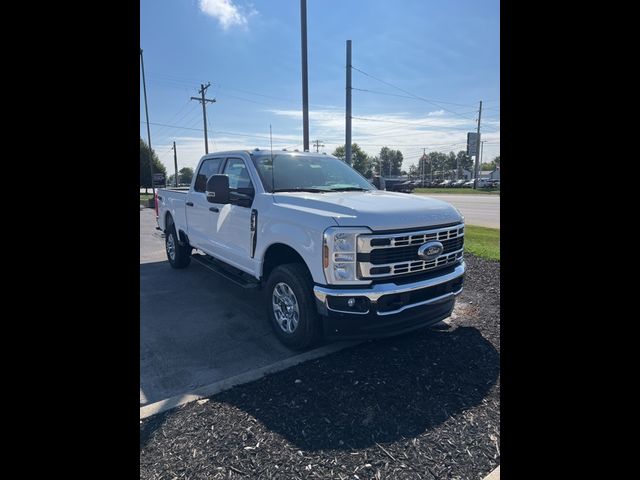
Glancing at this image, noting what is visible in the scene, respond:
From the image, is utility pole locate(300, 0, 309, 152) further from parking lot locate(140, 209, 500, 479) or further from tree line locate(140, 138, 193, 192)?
tree line locate(140, 138, 193, 192)

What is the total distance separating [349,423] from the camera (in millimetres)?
2770

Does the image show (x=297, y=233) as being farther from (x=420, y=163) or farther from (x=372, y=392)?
(x=420, y=163)

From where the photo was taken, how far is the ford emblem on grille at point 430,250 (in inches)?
144

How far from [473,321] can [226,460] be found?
3.26 metres

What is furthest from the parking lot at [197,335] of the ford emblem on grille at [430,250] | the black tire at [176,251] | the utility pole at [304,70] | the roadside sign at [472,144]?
the roadside sign at [472,144]

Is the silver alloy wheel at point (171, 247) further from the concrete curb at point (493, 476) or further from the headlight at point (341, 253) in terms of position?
the concrete curb at point (493, 476)

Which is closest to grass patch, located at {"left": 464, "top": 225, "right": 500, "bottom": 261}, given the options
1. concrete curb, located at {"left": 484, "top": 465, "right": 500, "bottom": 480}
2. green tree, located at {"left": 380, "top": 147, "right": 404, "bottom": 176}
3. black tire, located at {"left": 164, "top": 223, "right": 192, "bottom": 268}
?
black tire, located at {"left": 164, "top": 223, "right": 192, "bottom": 268}

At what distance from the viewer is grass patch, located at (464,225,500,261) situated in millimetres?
8031

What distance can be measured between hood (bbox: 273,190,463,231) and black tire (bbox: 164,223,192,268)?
384cm

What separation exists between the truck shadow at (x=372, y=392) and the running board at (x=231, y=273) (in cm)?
150

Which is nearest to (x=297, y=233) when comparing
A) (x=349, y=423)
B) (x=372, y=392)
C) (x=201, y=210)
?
(x=372, y=392)
